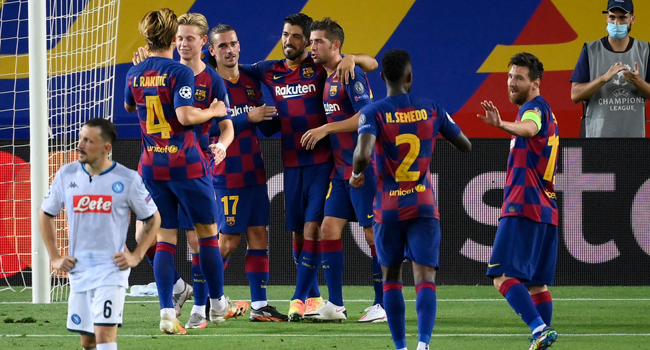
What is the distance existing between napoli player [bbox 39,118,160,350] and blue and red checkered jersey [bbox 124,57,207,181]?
1.34 meters

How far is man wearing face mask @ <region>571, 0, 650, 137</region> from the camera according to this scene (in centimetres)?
766

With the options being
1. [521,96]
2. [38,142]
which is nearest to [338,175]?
[521,96]

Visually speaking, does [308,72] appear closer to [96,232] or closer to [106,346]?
[96,232]

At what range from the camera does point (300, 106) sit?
20.8 feet

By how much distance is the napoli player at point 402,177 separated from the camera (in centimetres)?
446

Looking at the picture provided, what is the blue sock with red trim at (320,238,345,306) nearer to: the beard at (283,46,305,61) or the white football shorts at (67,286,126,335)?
the beard at (283,46,305,61)

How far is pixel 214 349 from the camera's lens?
500 centimetres

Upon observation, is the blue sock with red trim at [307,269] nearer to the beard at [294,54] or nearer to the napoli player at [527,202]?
the beard at [294,54]

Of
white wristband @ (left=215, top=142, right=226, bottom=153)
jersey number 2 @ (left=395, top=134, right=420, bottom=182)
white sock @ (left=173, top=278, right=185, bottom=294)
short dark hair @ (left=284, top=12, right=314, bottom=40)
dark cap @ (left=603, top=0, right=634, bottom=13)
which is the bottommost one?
white sock @ (left=173, top=278, right=185, bottom=294)

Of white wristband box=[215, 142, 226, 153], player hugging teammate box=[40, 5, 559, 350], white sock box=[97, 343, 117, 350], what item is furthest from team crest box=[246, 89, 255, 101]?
white sock box=[97, 343, 117, 350]

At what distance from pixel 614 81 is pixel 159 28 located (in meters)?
4.28

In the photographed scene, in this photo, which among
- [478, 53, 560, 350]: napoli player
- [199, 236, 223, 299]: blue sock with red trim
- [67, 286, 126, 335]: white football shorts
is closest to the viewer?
[67, 286, 126, 335]: white football shorts

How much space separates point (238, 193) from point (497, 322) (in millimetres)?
2003

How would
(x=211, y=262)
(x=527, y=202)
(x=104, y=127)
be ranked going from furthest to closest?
(x=211, y=262) < (x=527, y=202) < (x=104, y=127)
